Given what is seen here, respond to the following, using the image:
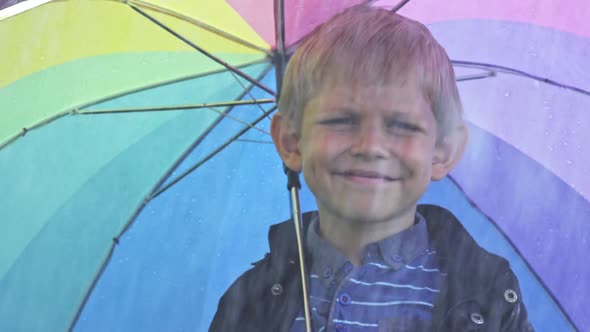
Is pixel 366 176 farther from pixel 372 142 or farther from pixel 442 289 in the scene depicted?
pixel 442 289

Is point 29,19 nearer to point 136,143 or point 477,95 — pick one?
point 136,143

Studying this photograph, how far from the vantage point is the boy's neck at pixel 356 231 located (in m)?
1.70

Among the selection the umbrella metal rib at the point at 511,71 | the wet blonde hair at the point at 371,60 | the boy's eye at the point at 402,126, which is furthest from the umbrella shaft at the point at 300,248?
the umbrella metal rib at the point at 511,71

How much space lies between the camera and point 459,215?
1.73 metres

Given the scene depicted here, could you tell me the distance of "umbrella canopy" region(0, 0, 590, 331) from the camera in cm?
169

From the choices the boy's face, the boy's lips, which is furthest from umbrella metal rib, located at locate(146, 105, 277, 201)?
the boy's lips

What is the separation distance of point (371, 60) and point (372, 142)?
0.14 metres

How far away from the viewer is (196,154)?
1788 millimetres

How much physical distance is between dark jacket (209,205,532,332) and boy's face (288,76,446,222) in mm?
128

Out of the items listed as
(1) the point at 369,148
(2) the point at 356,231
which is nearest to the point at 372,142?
(1) the point at 369,148

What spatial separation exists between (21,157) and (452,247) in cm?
91

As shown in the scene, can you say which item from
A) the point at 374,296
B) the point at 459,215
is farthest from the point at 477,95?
the point at 374,296

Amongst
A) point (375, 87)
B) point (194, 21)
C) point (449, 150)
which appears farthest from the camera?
point (194, 21)

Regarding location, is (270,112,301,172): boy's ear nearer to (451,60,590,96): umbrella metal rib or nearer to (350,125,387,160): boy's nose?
(350,125,387,160): boy's nose
